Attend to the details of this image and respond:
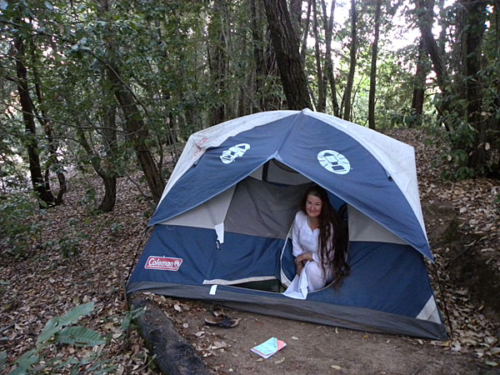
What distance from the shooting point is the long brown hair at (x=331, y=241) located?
3.99 meters

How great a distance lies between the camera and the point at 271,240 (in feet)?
14.6

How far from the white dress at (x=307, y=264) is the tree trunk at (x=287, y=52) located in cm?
285

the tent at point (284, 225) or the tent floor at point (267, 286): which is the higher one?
the tent at point (284, 225)

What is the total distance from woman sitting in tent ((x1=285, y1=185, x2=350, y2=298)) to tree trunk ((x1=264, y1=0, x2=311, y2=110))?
2717mm

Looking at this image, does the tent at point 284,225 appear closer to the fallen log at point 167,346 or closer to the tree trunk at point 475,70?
the fallen log at point 167,346

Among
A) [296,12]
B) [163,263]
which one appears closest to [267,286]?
[163,263]

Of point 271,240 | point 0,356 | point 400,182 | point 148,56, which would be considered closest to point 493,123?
point 400,182

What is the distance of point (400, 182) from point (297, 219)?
1052 mm

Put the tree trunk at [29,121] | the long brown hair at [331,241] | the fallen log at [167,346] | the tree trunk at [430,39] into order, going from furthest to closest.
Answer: the tree trunk at [29,121] < the tree trunk at [430,39] < the long brown hair at [331,241] < the fallen log at [167,346]

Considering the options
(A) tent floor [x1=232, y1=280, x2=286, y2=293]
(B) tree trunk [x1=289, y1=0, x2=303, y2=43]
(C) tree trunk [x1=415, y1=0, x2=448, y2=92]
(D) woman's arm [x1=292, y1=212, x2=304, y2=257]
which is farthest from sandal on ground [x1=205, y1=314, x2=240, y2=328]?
(B) tree trunk [x1=289, y1=0, x2=303, y2=43]

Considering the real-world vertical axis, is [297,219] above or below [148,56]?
below

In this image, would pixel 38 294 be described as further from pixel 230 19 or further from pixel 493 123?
Answer: pixel 493 123

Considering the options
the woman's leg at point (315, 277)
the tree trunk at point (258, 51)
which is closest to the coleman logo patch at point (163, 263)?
the woman's leg at point (315, 277)

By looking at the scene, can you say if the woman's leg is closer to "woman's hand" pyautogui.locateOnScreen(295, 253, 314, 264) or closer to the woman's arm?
"woman's hand" pyautogui.locateOnScreen(295, 253, 314, 264)
